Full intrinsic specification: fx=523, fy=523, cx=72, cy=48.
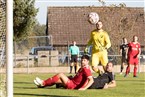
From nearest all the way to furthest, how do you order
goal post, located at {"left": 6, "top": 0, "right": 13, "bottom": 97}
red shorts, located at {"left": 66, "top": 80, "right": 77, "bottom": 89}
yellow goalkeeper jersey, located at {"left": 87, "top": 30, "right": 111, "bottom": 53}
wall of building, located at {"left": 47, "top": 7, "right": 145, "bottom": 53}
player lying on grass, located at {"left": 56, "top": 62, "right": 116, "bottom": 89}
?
goal post, located at {"left": 6, "top": 0, "right": 13, "bottom": 97} → red shorts, located at {"left": 66, "top": 80, "right": 77, "bottom": 89} → player lying on grass, located at {"left": 56, "top": 62, "right": 116, "bottom": 89} → yellow goalkeeper jersey, located at {"left": 87, "top": 30, "right": 111, "bottom": 53} → wall of building, located at {"left": 47, "top": 7, "right": 145, "bottom": 53}

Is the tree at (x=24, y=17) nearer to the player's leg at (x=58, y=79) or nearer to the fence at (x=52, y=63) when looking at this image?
the fence at (x=52, y=63)

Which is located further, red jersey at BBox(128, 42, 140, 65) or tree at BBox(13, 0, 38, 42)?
tree at BBox(13, 0, 38, 42)

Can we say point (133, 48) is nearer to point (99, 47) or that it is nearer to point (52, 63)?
point (99, 47)

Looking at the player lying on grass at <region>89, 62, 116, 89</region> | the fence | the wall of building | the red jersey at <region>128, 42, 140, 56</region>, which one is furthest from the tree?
the player lying on grass at <region>89, 62, 116, 89</region>

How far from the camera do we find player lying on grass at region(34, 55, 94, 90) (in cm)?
1359

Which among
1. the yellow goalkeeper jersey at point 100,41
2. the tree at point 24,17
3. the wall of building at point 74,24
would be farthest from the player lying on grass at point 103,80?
the wall of building at point 74,24

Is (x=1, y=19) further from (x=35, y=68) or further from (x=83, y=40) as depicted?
(x=83, y=40)

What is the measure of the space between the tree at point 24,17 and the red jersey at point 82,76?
20574 mm

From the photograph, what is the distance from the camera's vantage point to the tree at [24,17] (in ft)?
112

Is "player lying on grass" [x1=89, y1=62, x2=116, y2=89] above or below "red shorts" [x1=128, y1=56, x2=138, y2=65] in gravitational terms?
below

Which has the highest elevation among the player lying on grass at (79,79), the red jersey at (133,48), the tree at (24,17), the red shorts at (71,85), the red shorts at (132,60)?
the tree at (24,17)

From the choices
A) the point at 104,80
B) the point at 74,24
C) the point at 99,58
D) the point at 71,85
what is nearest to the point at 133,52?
the point at 99,58

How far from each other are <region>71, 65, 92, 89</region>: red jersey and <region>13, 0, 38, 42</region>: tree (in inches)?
→ 810

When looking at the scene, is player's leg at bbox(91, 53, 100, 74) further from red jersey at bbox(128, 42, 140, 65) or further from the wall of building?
the wall of building
